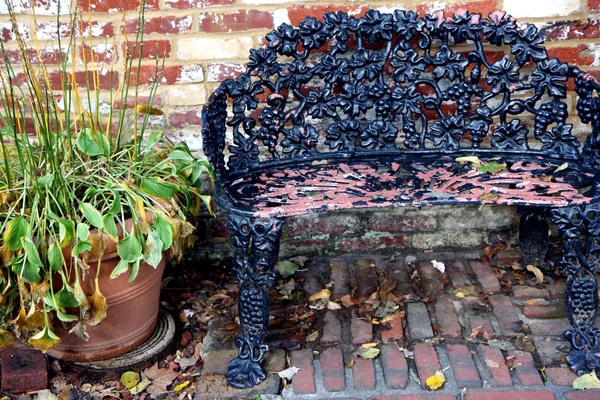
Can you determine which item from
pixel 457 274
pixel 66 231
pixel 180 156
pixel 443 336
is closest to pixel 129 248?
pixel 66 231

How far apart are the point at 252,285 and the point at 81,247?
62 centimetres

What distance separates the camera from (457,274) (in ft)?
9.79

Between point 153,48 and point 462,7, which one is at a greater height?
point 462,7

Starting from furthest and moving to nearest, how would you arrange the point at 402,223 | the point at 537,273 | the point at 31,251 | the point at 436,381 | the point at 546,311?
the point at 402,223
the point at 537,273
the point at 546,311
the point at 436,381
the point at 31,251

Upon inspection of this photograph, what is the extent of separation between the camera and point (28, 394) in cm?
242

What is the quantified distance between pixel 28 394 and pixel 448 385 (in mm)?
1557

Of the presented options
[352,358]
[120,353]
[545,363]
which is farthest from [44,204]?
[545,363]

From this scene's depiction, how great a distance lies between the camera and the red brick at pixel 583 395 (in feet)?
7.29

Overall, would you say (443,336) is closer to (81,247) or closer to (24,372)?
(81,247)

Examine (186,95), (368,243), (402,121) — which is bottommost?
(368,243)

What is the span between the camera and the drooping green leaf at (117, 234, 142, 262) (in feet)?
7.22

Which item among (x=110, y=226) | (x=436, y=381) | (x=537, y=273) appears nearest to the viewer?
(x=110, y=226)

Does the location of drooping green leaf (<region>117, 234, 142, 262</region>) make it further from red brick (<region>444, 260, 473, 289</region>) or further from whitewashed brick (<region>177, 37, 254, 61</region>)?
red brick (<region>444, 260, 473, 289</region>)

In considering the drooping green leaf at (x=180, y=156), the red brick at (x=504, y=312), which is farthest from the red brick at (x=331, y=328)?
the drooping green leaf at (x=180, y=156)
